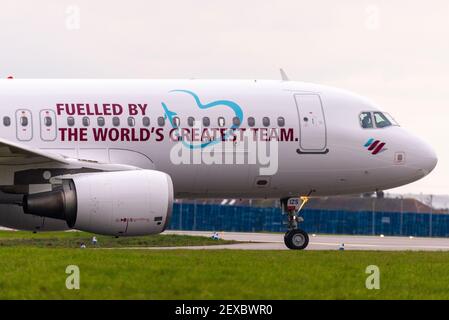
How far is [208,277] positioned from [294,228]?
12.1m

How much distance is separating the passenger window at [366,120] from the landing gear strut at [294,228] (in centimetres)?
258

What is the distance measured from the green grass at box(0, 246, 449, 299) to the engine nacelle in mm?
1906

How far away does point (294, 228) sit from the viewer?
Answer: 26984 mm

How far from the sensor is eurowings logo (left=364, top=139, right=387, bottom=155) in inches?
1047

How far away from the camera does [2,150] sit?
23062mm

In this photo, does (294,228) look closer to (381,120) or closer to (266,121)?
(266,121)

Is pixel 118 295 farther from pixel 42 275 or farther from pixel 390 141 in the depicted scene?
pixel 390 141

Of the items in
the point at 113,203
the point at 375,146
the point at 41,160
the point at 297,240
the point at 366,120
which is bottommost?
the point at 297,240

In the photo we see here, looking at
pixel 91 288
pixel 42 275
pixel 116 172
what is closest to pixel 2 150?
pixel 116 172

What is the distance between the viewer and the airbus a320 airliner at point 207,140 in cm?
2473

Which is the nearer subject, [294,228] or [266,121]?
[266,121]

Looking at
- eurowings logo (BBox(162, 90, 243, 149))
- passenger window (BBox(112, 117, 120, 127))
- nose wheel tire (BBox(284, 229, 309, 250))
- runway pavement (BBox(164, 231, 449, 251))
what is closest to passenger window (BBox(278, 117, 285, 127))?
eurowings logo (BBox(162, 90, 243, 149))

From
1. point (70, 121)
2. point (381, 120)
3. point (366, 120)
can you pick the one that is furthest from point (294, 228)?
point (70, 121)
